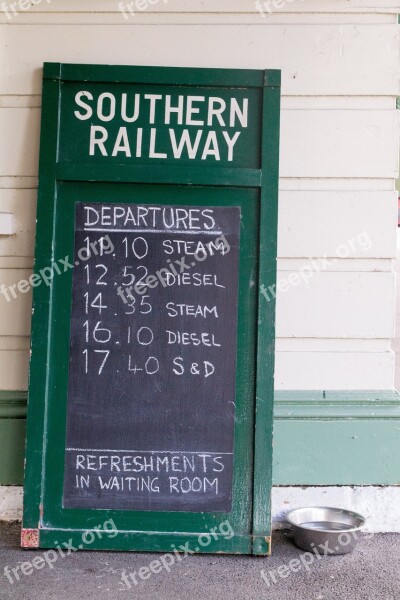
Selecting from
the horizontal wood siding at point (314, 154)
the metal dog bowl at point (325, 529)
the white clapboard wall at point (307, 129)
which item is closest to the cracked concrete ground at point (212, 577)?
the metal dog bowl at point (325, 529)

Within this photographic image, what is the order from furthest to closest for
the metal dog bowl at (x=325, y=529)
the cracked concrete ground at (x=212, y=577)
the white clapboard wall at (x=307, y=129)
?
the white clapboard wall at (x=307, y=129)
the metal dog bowl at (x=325, y=529)
the cracked concrete ground at (x=212, y=577)

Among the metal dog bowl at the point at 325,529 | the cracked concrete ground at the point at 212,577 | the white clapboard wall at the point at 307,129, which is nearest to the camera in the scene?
the cracked concrete ground at the point at 212,577

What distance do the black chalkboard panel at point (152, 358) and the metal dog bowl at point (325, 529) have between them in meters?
0.33

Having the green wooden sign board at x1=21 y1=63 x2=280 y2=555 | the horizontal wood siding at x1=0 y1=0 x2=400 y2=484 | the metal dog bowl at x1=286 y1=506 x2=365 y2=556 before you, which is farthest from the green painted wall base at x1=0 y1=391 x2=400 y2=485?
the green wooden sign board at x1=21 y1=63 x2=280 y2=555

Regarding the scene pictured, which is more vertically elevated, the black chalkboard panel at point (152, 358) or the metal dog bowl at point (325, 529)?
the black chalkboard panel at point (152, 358)

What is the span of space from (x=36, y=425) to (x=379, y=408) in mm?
1436

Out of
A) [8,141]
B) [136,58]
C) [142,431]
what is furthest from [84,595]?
[136,58]

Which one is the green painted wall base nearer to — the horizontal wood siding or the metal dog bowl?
the horizontal wood siding

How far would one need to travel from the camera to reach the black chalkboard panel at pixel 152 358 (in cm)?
264

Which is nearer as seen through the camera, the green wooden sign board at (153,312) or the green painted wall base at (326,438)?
the green wooden sign board at (153,312)

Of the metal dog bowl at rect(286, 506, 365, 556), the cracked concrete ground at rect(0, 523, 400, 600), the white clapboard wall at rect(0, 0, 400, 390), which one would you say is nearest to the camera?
the cracked concrete ground at rect(0, 523, 400, 600)

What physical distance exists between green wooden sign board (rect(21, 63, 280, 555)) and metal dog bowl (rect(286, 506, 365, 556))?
179 mm

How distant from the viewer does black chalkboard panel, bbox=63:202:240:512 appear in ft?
8.67

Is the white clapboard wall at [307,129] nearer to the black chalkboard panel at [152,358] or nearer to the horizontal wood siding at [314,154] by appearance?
the horizontal wood siding at [314,154]
